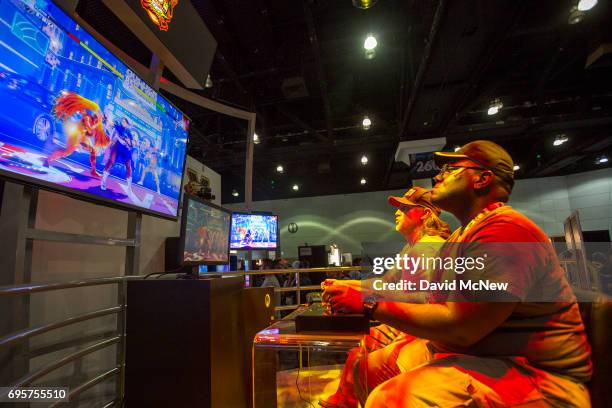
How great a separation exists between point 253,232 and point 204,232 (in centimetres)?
325

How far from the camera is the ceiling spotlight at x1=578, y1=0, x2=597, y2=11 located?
3.50 metres

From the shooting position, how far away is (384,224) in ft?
39.8

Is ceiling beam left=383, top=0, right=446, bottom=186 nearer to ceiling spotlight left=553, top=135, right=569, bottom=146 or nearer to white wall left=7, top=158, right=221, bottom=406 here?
white wall left=7, top=158, right=221, bottom=406

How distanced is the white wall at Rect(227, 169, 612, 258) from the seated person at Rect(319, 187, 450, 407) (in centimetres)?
1011

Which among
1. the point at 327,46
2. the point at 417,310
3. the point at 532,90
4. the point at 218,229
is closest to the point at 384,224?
the point at 532,90

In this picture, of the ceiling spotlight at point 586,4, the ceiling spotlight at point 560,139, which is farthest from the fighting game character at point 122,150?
the ceiling spotlight at point 560,139

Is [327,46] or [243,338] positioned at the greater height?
[327,46]

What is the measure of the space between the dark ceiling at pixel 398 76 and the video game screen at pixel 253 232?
247 cm

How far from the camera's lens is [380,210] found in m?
12.2

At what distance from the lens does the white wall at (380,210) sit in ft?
33.1

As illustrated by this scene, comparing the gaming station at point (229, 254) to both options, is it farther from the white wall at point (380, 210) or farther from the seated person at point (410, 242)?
the white wall at point (380, 210)

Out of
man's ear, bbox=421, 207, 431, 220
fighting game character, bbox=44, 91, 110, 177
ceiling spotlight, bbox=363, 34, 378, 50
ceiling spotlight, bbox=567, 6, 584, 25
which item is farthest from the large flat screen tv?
ceiling spotlight, bbox=567, 6, 584, 25

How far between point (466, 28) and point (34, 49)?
442 centimetres

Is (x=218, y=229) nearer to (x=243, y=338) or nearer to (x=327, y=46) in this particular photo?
(x=243, y=338)
